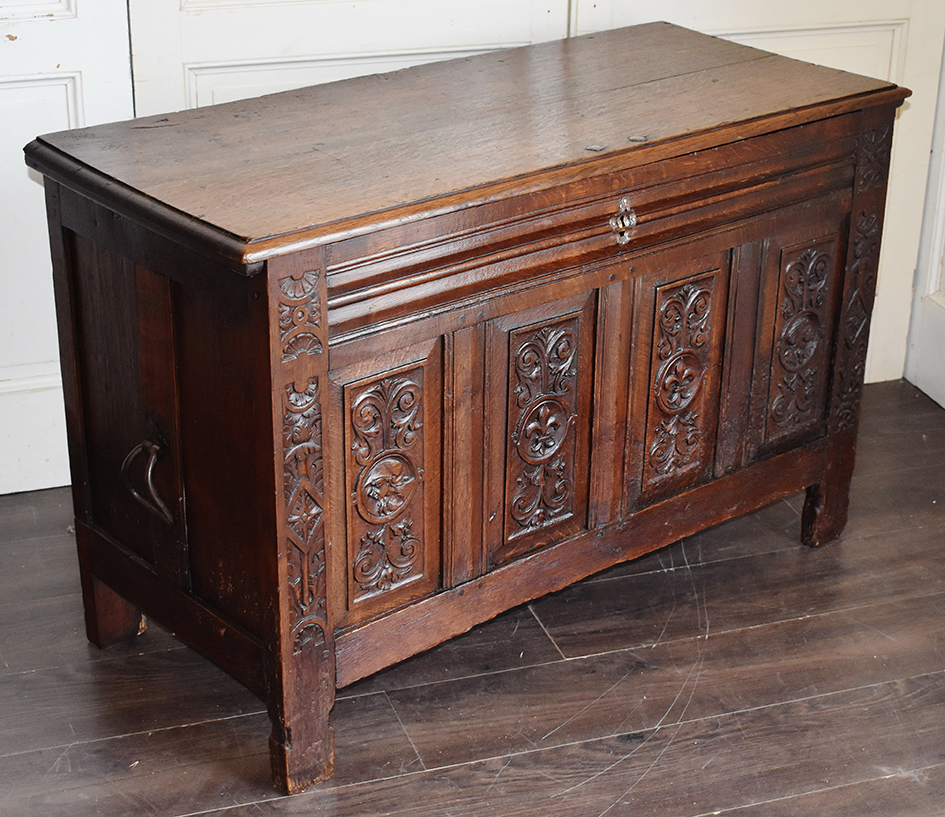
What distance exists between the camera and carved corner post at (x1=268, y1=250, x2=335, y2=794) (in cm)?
173

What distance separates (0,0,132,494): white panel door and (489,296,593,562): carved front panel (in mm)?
1061

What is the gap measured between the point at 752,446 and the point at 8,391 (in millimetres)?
1534

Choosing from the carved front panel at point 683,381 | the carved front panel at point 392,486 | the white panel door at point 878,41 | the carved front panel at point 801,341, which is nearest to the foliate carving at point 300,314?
the carved front panel at point 392,486

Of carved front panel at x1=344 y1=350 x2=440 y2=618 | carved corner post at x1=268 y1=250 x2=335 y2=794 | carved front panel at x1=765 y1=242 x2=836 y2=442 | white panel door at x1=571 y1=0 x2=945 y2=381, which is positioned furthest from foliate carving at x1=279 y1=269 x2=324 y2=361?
white panel door at x1=571 y1=0 x2=945 y2=381

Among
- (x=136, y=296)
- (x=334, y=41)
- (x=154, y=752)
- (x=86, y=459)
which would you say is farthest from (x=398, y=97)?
(x=154, y=752)

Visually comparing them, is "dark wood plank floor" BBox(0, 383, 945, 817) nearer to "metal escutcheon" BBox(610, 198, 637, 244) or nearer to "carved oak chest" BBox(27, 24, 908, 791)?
"carved oak chest" BBox(27, 24, 908, 791)

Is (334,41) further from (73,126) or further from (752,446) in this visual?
(752,446)

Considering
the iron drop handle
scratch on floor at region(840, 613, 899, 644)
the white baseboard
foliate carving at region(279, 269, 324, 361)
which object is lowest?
scratch on floor at region(840, 613, 899, 644)

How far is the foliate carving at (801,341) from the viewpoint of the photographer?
2428 millimetres

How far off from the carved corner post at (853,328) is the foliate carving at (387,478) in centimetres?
99

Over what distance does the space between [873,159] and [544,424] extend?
2.74 feet

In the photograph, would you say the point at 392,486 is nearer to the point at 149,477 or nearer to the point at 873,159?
the point at 149,477

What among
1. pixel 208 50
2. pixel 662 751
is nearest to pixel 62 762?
pixel 662 751

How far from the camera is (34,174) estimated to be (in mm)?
2609
